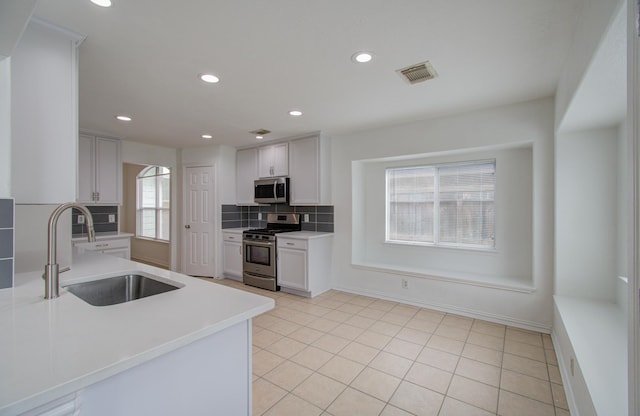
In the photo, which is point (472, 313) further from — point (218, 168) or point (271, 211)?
point (218, 168)

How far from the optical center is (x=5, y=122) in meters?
1.25

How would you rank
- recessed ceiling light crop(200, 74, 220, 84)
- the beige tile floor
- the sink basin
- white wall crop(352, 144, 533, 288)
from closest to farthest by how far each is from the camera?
the sink basin, the beige tile floor, recessed ceiling light crop(200, 74, 220, 84), white wall crop(352, 144, 533, 288)

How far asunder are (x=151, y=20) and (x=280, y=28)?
28.5 inches

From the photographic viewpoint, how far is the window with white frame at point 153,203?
5996 mm

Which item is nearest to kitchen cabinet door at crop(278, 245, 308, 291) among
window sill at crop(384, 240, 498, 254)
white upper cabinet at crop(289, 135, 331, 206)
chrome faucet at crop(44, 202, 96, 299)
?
white upper cabinet at crop(289, 135, 331, 206)

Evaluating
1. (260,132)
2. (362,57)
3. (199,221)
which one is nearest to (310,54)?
(362,57)

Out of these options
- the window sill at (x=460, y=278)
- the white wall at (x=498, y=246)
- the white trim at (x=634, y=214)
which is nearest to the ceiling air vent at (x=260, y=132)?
the white wall at (x=498, y=246)

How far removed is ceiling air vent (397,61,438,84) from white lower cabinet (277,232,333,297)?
7.86 ft

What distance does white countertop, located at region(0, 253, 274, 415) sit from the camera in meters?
0.70

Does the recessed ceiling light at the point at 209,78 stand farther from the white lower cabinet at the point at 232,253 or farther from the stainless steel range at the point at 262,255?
the white lower cabinet at the point at 232,253

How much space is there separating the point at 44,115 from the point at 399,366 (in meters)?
2.91

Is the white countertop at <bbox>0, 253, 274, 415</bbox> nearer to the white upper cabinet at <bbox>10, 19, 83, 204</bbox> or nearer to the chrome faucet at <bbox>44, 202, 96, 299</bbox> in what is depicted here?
the chrome faucet at <bbox>44, 202, 96, 299</bbox>

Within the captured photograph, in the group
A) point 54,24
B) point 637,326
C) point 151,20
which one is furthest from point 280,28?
point 637,326

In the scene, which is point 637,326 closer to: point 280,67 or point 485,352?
point 485,352
